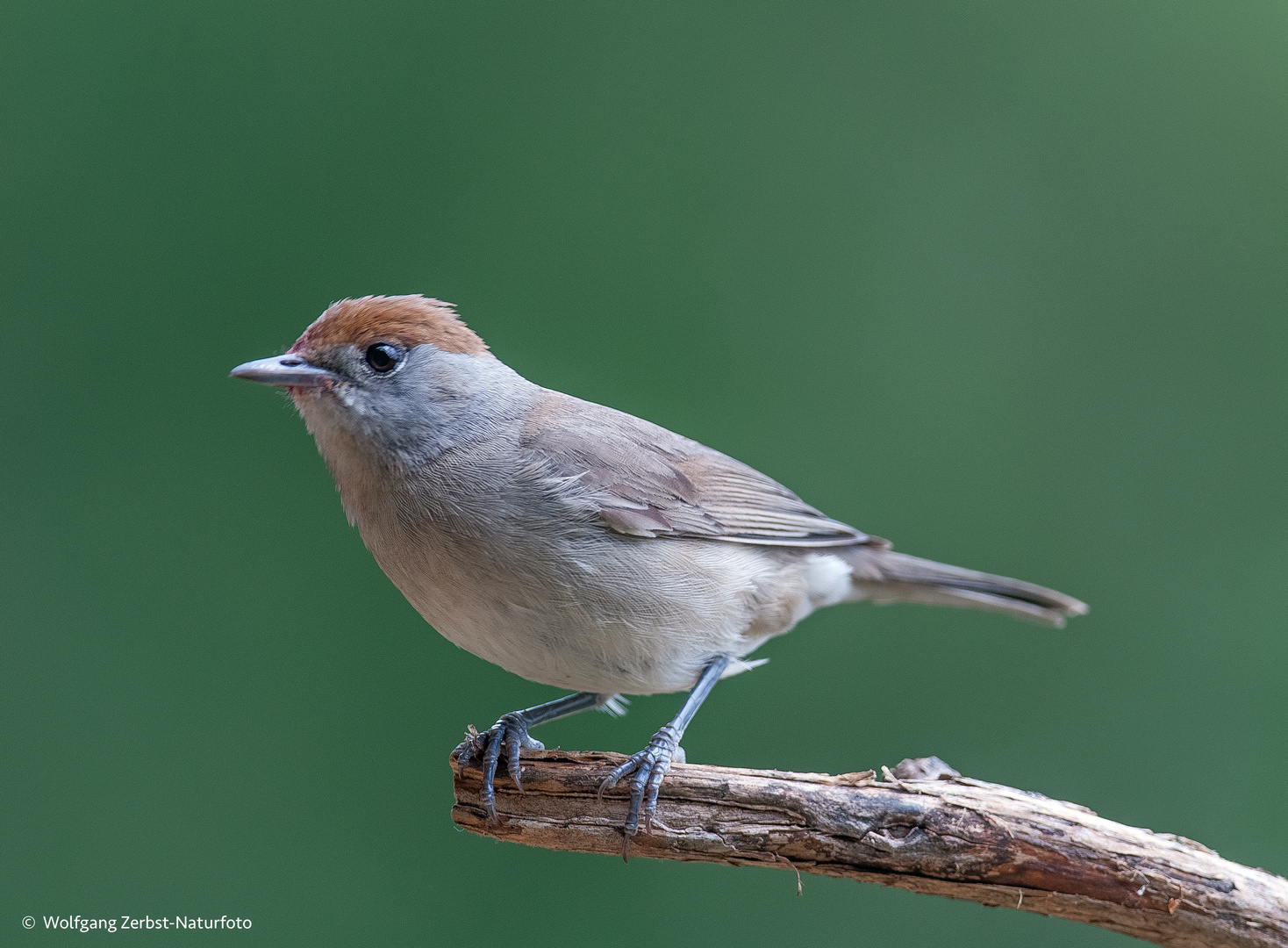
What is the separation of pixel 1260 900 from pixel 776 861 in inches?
55.9

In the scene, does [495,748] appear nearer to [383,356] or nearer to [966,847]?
[383,356]

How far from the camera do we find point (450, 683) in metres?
5.01

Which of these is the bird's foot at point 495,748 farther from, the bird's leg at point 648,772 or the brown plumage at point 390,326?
the brown plumage at point 390,326

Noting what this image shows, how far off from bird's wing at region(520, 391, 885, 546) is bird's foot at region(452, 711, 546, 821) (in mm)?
782

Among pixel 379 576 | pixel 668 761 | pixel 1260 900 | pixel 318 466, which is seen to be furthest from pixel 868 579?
pixel 318 466

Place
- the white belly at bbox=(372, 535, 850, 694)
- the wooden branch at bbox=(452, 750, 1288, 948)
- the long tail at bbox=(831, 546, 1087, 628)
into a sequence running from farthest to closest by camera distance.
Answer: the long tail at bbox=(831, 546, 1087, 628) → the white belly at bbox=(372, 535, 850, 694) → the wooden branch at bbox=(452, 750, 1288, 948)

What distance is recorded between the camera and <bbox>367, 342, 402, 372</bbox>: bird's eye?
3.33 meters

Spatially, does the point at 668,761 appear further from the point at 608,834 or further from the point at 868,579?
the point at 868,579

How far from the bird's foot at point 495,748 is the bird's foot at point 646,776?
0.34m

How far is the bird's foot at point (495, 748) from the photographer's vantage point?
3332 mm

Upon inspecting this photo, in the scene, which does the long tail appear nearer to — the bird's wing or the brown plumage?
the bird's wing

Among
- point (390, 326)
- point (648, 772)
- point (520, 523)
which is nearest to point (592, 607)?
point (520, 523)

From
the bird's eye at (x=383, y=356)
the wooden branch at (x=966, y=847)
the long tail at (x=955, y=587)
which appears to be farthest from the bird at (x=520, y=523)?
the long tail at (x=955, y=587)

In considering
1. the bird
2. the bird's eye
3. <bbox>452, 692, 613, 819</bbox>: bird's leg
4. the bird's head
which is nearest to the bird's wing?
the bird
